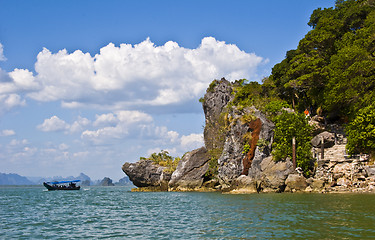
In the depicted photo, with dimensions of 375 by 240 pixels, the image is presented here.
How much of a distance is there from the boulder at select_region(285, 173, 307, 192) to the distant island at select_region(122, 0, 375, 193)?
0.26 ft

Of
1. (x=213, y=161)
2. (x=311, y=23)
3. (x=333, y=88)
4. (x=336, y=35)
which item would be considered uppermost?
(x=311, y=23)

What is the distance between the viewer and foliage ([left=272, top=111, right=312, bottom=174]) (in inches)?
1666

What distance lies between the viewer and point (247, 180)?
42.7 meters

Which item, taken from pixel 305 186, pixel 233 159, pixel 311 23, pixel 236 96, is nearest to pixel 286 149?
pixel 305 186

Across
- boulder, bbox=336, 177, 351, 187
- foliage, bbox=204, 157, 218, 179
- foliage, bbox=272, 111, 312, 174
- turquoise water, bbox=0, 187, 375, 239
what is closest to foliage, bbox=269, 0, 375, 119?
foliage, bbox=272, 111, 312, 174

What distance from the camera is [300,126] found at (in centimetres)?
4484

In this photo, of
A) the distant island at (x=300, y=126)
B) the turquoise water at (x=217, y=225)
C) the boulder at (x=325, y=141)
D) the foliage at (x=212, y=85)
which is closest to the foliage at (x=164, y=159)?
the distant island at (x=300, y=126)

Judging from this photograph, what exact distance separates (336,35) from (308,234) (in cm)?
4538

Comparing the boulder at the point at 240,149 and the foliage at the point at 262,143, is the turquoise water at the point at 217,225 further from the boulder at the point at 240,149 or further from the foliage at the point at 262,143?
the boulder at the point at 240,149

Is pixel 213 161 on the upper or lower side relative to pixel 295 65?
lower

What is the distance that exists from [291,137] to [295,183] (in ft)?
24.0

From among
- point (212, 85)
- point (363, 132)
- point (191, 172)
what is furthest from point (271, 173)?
point (212, 85)

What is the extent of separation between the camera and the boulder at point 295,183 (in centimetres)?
3925

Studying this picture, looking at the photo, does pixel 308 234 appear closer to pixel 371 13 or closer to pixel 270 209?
pixel 270 209
